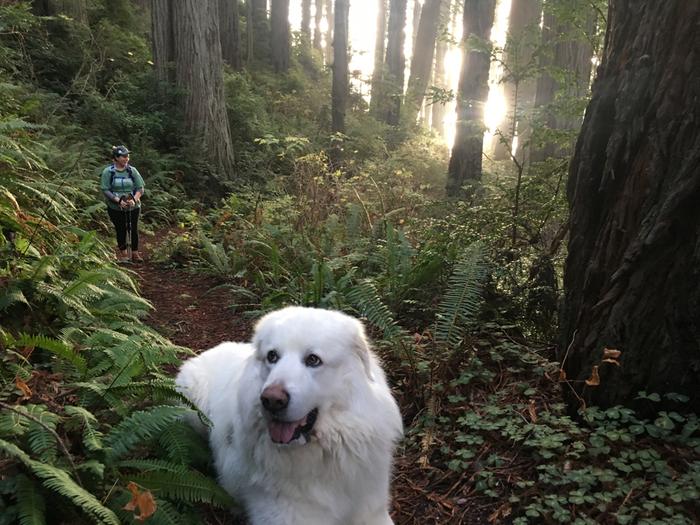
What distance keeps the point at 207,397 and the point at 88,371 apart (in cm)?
81

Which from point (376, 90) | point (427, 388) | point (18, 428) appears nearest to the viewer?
point (18, 428)

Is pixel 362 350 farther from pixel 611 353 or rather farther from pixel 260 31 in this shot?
pixel 260 31

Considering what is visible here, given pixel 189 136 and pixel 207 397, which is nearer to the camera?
pixel 207 397

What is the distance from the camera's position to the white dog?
273 centimetres

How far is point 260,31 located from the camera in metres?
27.3

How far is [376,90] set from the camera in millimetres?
24562

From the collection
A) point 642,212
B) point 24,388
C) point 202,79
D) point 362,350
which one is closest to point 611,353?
point 642,212

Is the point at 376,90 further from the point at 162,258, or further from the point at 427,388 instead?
the point at 427,388

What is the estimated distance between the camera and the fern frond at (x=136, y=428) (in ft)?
9.20

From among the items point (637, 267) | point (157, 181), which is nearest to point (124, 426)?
point (637, 267)

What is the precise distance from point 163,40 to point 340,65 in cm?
652

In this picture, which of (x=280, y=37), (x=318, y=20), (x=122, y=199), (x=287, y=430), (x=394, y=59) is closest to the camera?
(x=287, y=430)

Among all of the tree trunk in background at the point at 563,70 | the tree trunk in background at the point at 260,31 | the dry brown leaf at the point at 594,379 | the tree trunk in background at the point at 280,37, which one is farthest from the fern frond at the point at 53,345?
the tree trunk in background at the point at 260,31

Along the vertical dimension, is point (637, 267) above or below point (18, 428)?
above
